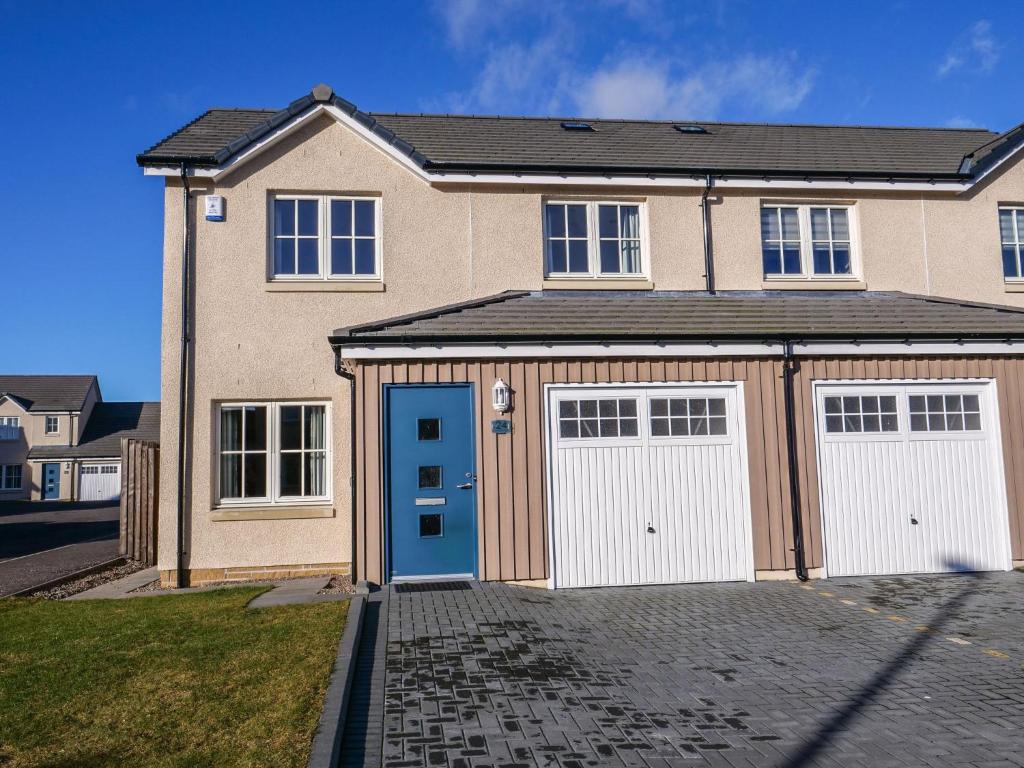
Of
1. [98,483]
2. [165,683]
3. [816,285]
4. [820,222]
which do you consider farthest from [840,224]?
[98,483]

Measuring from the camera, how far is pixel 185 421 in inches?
411

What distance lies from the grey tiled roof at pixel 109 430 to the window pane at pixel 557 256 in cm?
3748

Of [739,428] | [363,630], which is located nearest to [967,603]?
[739,428]

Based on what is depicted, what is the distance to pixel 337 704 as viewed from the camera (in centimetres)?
498

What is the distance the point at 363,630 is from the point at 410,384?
134 inches

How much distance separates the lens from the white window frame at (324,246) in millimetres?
11000

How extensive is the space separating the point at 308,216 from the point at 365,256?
108 centimetres

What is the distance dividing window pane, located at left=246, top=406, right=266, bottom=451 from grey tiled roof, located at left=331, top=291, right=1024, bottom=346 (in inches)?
77.4

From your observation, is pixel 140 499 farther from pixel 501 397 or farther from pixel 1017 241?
pixel 1017 241

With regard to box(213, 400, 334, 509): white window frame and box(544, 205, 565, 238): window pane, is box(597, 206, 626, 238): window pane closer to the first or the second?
box(544, 205, 565, 238): window pane

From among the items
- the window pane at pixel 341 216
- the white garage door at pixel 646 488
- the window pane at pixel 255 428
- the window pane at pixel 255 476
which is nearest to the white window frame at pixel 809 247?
the white garage door at pixel 646 488

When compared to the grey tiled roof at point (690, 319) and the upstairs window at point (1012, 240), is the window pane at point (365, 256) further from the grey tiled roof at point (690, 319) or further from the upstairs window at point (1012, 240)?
the upstairs window at point (1012, 240)

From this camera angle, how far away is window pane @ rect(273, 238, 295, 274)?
436 inches

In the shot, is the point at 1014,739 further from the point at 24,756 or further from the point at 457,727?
the point at 24,756
